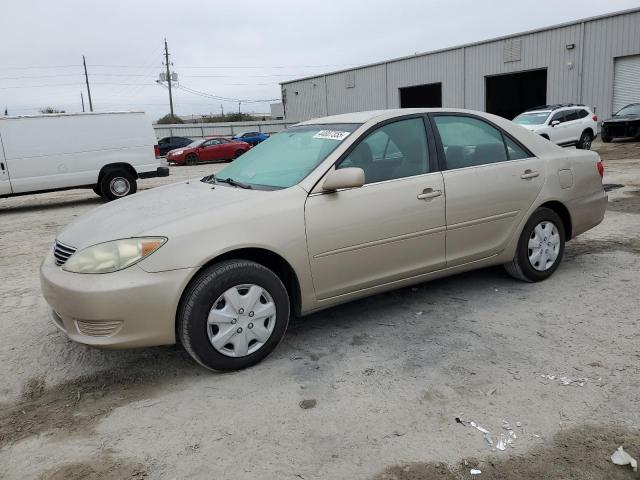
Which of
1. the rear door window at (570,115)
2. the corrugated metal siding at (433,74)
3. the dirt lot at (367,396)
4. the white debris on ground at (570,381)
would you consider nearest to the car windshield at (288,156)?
the dirt lot at (367,396)

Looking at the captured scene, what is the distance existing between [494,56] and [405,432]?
2820 centimetres

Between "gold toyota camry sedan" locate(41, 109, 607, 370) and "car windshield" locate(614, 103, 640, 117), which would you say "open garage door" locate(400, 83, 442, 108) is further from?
"gold toyota camry sedan" locate(41, 109, 607, 370)

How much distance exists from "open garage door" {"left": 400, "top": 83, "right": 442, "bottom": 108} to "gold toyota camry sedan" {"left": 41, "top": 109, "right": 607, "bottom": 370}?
29916mm

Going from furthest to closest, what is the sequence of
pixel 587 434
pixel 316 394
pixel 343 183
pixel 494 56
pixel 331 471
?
pixel 494 56
pixel 343 183
pixel 316 394
pixel 587 434
pixel 331 471

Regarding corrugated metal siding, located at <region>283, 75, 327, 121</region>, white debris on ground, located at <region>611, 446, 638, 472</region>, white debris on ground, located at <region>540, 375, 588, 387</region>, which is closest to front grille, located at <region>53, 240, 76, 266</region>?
white debris on ground, located at <region>540, 375, 588, 387</region>

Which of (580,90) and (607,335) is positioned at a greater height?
(580,90)

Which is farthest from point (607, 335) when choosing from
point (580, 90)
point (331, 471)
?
point (580, 90)

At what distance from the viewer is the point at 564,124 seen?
17.1m

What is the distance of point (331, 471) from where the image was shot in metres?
2.33

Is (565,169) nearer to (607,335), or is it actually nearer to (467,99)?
(607,335)

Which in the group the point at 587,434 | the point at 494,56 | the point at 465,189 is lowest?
the point at 587,434

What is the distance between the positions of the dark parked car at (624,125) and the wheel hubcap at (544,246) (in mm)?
17067

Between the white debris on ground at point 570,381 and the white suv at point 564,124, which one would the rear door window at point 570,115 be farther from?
the white debris on ground at point 570,381

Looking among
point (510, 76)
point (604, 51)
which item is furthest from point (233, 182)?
point (510, 76)
